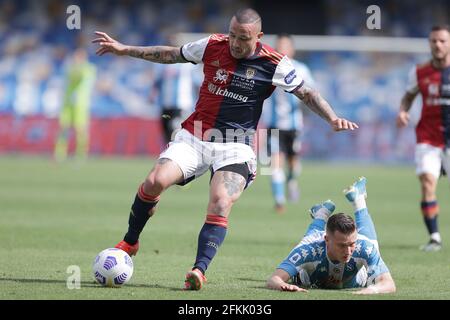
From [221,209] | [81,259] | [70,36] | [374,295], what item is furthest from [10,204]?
[70,36]

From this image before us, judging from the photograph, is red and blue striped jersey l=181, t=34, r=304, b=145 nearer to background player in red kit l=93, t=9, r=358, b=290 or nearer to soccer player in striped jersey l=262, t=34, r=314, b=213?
background player in red kit l=93, t=9, r=358, b=290

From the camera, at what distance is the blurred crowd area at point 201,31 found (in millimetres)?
28156

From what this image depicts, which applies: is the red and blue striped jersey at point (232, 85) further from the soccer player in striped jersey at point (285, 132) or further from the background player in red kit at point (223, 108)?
the soccer player in striped jersey at point (285, 132)

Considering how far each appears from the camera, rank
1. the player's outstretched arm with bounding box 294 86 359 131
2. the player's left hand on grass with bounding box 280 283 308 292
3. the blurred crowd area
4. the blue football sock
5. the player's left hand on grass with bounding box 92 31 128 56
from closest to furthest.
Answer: the player's left hand on grass with bounding box 280 283 308 292
the blue football sock
the player's outstretched arm with bounding box 294 86 359 131
the player's left hand on grass with bounding box 92 31 128 56
the blurred crowd area

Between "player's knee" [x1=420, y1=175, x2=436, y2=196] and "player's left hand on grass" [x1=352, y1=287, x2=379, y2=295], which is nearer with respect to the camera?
"player's left hand on grass" [x1=352, y1=287, x2=379, y2=295]

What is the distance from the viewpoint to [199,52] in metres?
8.45

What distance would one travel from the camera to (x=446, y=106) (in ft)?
39.1

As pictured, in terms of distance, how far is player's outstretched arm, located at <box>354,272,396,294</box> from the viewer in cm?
752

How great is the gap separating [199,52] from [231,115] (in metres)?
0.63

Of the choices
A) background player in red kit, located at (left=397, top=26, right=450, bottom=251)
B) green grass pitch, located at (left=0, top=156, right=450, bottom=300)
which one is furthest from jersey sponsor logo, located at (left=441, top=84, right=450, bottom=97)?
green grass pitch, located at (left=0, top=156, right=450, bottom=300)

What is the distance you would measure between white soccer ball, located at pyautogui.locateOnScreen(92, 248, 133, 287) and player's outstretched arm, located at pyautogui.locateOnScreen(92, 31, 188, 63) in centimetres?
187

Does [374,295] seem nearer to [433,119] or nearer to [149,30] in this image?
[433,119]

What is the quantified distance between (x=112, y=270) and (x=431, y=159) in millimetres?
5414

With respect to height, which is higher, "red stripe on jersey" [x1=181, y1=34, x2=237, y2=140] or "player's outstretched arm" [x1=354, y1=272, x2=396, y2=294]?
"red stripe on jersey" [x1=181, y1=34, x2=237, y2=140]
